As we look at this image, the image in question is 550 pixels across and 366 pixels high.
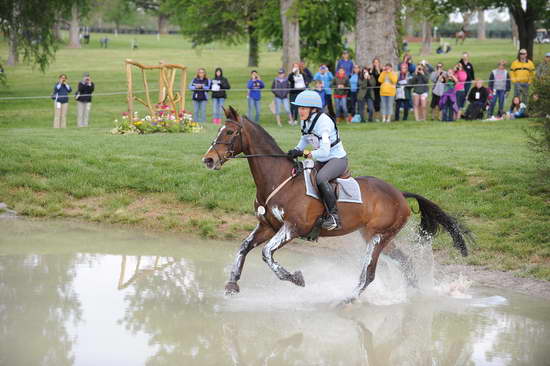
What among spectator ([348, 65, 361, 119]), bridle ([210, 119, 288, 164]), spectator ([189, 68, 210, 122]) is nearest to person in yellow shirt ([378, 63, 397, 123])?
spectator ([348, 65, 361, 119])

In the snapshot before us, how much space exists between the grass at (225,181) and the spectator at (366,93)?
3.03m

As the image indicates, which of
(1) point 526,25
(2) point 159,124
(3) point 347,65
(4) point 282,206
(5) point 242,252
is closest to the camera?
(4) point 282,206

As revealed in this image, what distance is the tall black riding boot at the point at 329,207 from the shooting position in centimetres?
975

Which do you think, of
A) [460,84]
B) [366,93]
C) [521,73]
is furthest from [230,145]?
[521,73]

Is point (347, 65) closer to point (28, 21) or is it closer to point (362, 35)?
point (362, 35)

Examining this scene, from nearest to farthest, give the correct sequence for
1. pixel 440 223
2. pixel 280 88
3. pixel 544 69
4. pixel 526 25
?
pixel 440 223 → pixel 544 69 → pixel 280 88 → pixel 526 25

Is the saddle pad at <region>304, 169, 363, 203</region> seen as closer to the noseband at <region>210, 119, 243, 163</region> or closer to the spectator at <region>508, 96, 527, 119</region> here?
the noseband at <region>210, 119, 243, 163</region>

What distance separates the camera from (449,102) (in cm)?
2564

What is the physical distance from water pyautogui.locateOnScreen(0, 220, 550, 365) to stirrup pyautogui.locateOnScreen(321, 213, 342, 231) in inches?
39.3

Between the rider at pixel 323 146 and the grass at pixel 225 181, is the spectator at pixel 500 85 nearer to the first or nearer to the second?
the grass at pixel 225 181

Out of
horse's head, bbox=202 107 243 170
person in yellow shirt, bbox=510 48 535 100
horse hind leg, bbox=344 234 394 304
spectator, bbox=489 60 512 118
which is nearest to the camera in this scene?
horse's head, bbox=202 107 243 170

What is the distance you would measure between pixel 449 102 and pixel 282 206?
55.9 feet

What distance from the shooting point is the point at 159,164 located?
56.6 ft

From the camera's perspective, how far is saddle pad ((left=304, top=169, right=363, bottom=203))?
987cm
